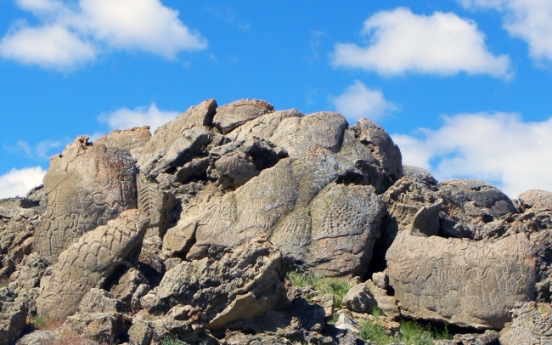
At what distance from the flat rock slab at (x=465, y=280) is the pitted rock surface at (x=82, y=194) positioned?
577cm

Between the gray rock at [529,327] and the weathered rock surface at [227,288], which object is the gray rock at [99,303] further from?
the gray rock at [529,327]

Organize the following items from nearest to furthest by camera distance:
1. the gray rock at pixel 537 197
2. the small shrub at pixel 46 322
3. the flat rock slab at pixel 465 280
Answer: the small shrub at pixel 46 322
the flat rock slab at pixel 465 280
the gray rock at pixel 537 197

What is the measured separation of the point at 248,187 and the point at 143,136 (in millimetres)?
8705

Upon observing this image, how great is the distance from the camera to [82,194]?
69.4 feet

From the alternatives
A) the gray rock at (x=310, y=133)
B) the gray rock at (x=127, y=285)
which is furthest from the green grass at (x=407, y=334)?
the gray rock at (x=310, y=133)

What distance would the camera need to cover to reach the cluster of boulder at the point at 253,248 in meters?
16.7

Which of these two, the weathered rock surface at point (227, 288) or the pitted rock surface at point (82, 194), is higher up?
the pitted rock surface at point (82, 194)

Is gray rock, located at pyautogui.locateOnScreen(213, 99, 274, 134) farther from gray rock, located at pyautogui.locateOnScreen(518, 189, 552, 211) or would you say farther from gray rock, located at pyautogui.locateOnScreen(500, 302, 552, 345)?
gray rock, located at pyautogui.locateOnScreen(500, 302, 552, 345)

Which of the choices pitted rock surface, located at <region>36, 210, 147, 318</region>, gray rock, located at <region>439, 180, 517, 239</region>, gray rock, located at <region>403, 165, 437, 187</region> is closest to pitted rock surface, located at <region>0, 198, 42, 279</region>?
pitted rock surface, located at <region>36, 210, 147, 318</region>

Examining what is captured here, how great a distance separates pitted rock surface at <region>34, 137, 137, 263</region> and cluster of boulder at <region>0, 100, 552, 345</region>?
0.03m

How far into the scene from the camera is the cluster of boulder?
54.9 ft

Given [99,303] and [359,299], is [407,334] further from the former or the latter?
[99,303]

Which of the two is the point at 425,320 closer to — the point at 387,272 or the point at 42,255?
the point at 387,272

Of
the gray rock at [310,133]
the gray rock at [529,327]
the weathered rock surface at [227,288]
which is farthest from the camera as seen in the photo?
the gray rock at [310,133]
